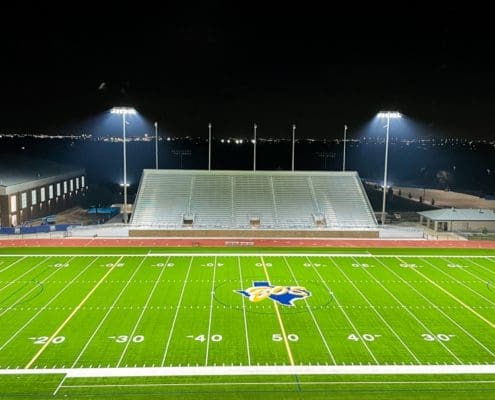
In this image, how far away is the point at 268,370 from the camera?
12.9 m

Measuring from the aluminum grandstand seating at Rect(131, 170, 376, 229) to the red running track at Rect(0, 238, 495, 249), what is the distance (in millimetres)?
2839

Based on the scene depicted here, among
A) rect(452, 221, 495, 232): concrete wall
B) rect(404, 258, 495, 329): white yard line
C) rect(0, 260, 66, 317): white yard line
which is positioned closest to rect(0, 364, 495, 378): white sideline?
rect(404, 258, 495, 329): white yard line

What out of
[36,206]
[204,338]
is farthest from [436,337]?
[36,206]

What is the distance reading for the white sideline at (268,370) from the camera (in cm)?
1266

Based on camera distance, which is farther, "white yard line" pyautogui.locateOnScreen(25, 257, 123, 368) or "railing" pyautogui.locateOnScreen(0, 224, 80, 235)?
"railing" pyautogui.locateOnScreen(0, 224, 80, 235)

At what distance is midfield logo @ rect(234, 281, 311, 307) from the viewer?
18766mm

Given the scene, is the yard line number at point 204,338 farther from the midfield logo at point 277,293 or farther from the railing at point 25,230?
the railing at point 25,230

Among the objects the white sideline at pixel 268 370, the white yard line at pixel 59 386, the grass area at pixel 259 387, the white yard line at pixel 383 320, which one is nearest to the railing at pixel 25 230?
the white yard line at pixel 383 320

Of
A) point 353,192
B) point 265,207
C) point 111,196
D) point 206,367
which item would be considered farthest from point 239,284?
point 111,196

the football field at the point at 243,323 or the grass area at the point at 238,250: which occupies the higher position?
the football field at the point at 243,323

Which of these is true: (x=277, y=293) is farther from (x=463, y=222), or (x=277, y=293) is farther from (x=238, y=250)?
(x=463, y=222)

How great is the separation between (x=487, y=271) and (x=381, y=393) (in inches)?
566

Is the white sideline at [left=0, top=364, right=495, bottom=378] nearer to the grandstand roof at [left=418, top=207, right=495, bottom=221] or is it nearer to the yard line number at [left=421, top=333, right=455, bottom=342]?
the yard line number at [left=421, top=333, right=455, bottom=342]

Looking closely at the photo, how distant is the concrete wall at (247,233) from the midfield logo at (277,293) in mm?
11585
